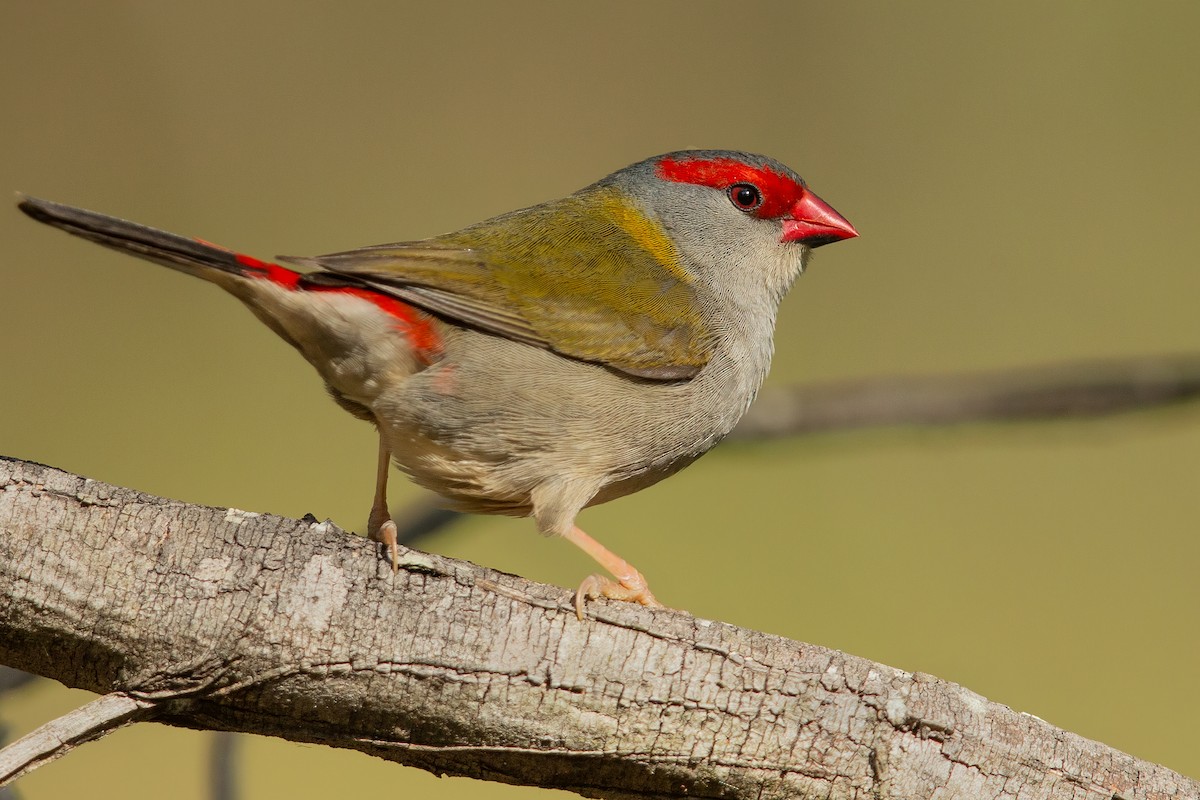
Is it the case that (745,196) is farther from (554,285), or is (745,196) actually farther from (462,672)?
(462,672)

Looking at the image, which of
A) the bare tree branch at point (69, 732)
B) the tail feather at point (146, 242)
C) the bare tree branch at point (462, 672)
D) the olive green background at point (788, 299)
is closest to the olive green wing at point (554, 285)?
the tail feather at point (146, 242)

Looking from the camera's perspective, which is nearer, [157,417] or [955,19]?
[157,417]

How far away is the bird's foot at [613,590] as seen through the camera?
87.1 inches

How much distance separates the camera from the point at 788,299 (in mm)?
6738

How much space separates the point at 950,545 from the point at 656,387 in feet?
10.2

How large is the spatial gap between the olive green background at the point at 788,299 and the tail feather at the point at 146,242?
2218 mm

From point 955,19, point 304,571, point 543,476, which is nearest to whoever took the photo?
point 304,571

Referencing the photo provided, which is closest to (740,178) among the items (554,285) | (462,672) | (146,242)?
(554,285)

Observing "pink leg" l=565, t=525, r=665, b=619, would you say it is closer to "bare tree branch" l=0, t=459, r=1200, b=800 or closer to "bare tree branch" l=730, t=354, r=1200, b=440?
"bare tree branch" l=0, t=459, r=1200, b=800

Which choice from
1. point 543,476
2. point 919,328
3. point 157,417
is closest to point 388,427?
point 543,476

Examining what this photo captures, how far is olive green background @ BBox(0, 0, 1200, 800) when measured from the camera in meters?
5.23

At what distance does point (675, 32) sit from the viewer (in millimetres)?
7102

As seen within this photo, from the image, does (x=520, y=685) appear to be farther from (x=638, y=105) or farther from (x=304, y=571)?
(x=638, y=105)

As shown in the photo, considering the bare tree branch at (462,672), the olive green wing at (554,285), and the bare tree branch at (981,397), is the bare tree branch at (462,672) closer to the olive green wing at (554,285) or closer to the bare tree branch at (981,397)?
the olive green wing at (554,285)
